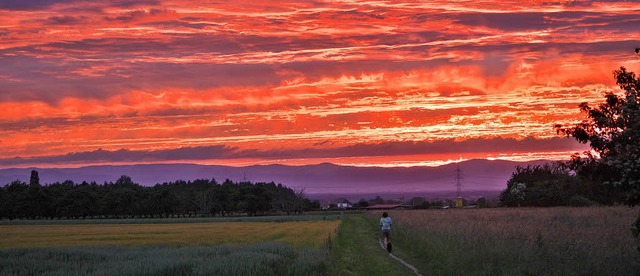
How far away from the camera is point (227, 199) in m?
171

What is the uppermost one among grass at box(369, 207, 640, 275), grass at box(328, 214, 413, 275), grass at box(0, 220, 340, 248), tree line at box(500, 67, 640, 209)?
tree line at box(500, 67, 640, 209)

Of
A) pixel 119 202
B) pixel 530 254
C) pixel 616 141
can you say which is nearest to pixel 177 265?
pixel 530 254

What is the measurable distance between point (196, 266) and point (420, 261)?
9.25 m

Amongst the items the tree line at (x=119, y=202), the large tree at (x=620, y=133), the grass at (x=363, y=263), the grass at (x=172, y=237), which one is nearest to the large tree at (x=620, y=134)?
the large tree at (x=620, y=133)

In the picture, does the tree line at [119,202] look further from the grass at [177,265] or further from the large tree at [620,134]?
the large tree at [620,134]

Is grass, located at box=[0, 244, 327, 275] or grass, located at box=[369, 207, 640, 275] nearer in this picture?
grass, located at box=[369, 207, 640, 275]

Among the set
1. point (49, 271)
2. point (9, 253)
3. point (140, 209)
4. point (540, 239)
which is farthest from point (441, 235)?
point (140, 209)

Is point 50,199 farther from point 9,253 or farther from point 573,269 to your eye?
point 573,269

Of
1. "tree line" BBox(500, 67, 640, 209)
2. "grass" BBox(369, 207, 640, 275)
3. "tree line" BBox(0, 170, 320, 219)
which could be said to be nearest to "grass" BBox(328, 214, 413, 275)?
"grass" BBox(369, 207, 640, 275)

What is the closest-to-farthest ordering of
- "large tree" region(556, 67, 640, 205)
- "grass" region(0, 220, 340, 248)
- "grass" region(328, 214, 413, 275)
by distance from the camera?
"large tree" region(556, 67, 640, 205) → "grass" region(328, 214, 413, 275) → "grass" region(0, 220, 340, 248)

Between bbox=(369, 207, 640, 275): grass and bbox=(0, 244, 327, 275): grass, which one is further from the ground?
bbox=(369, 207, 640, 275): grass

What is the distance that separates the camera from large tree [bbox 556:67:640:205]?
15227 mm

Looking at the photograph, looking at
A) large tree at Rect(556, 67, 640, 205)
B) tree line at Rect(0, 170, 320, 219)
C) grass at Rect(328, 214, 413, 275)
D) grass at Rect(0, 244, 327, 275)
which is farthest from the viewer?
tree line at Rect(0, 170, 320, 219)

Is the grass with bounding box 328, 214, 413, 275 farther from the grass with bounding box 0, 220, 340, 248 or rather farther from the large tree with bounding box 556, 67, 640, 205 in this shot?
the large tree with bounding box 556, 67, 640, 205
